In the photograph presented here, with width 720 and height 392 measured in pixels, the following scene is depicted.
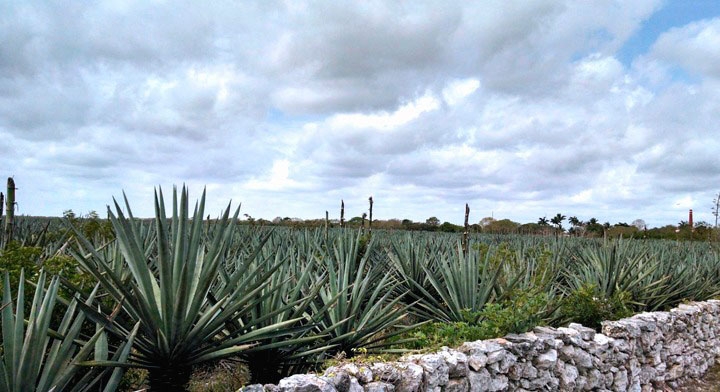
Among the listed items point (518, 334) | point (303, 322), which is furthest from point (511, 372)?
point (303, 322)

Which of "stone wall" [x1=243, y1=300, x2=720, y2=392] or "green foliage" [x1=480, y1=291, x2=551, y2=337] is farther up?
"green foliage" [x1=480, y1=291, x2=551, y2=337]

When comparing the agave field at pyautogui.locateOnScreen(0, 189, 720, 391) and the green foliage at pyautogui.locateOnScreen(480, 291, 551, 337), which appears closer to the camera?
the agave field at pyautogui.locateOnScreen(0, 189, 720, 391)

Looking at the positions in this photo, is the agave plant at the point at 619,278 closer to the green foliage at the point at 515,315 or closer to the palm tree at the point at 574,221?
the green foliage at the point at 515,315

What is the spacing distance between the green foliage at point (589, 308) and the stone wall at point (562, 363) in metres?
0.20

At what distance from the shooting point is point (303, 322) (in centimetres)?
447

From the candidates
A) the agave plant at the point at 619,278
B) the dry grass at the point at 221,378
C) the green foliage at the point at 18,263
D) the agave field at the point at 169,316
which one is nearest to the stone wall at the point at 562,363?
the agave field at the point at 169,316

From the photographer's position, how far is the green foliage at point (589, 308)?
259 inches

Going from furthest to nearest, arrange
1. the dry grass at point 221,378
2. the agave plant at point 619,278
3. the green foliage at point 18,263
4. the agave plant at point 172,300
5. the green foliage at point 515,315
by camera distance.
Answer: the agave plant at point 619,278
the green foliage at point 515,315
the dry grass at point 221,378
the green foliage at point 18,263
the agave plant at point 172,300

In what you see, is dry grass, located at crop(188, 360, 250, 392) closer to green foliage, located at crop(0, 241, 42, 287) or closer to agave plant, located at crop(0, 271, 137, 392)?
green foliage, located at crop(0, 241, 42, 287)

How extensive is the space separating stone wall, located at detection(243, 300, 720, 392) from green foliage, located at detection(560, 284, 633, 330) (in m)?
0.20

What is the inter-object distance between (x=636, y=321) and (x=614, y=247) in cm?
176

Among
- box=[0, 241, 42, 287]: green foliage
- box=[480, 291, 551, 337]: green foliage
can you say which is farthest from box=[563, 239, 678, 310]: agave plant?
box=[0, 241, 42, 287]: green foliage

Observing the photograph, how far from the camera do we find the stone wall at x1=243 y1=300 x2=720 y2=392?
361cm

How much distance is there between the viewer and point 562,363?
540cm
